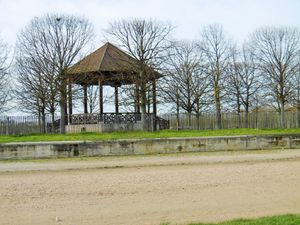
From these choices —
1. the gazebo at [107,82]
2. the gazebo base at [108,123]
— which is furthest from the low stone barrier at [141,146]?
the gazebo at [107,82]

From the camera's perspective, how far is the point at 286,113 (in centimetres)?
4494

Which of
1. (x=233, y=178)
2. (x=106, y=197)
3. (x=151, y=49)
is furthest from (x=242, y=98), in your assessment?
(x=106, y=197)

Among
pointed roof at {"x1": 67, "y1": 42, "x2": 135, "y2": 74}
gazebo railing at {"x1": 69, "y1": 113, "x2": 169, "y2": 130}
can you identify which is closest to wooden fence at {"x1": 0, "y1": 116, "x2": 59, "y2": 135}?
gazebo railing at {"x1": 69, "y1": 113, "x2": 169, "y2": 130}

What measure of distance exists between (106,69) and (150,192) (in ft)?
75.7

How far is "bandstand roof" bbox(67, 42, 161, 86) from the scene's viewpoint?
34625 mm

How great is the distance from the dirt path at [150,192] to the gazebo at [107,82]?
49.6 ft

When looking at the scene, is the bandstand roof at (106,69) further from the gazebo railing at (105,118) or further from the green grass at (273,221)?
the green grass at (273,221)

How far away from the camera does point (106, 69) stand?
34531mm

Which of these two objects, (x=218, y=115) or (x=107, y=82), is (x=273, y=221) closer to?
(x=107, y=82)

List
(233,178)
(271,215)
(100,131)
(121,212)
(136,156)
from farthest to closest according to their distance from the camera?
(100,131), (136,156), (233,178), (121,212), (271,215)

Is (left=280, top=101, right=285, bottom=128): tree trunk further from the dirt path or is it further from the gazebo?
the dirt path

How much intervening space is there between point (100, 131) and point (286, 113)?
1921 cm

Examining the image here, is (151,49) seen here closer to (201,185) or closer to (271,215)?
(201,185)

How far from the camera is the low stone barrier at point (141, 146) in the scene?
22.4 metres
